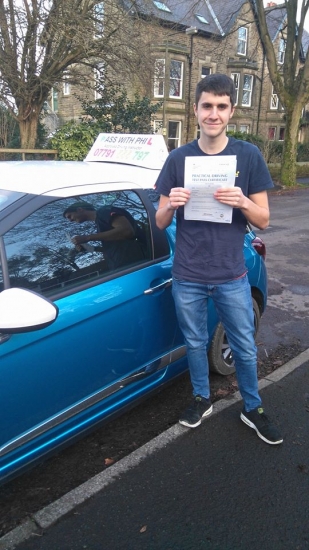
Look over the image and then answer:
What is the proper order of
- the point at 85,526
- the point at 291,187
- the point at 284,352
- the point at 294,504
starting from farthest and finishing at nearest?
the point at 291,187 < the point at 284,352 < the point at 294,504 < the point at 85,526

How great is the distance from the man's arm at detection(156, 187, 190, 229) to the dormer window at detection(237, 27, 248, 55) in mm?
30704

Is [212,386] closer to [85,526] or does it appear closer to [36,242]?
[85,526]

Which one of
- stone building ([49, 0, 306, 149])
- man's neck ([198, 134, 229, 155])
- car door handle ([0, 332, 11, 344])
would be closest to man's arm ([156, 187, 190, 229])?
man's neck ([198, 134, 229, 155])

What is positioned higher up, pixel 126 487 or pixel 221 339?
pixel 221 339

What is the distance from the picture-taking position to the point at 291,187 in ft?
60.4

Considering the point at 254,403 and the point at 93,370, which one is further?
the point at 254,403

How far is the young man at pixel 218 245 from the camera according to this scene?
226 centimetres

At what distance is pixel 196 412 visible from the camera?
282 cm

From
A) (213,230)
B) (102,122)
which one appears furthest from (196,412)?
(102,122)

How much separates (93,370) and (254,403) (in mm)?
1082

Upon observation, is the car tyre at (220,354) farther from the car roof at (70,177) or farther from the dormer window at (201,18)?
the dormer window at (201,18)

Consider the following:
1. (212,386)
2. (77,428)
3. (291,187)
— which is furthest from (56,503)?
(291,187)

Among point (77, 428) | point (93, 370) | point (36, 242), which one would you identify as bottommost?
point (77, 428)

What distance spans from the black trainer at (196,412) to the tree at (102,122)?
37.4ft
